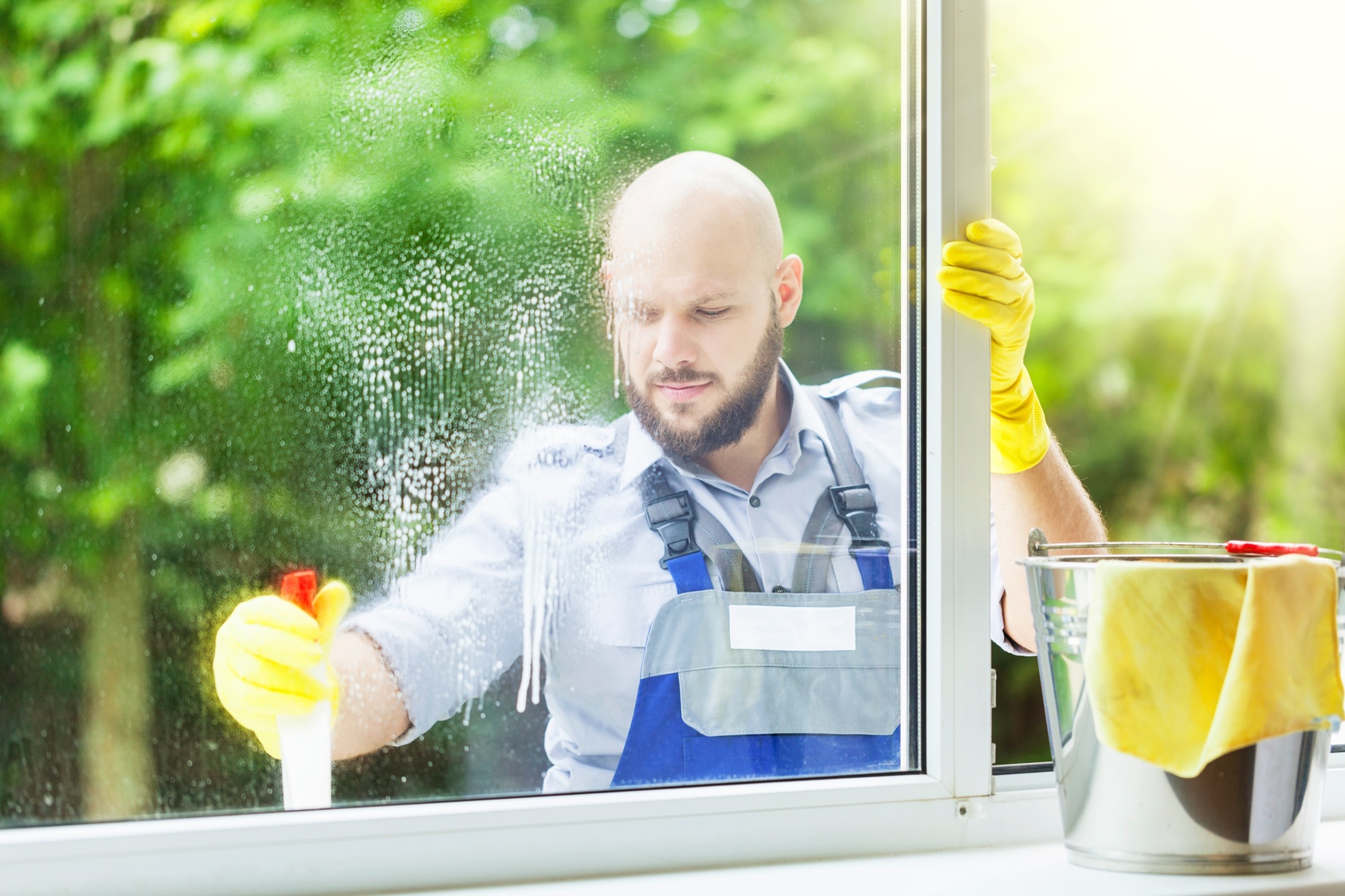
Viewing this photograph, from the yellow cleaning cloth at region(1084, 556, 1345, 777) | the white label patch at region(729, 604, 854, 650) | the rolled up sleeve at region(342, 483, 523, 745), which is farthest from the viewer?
the white label patch at region(729, 604, 854, 650)

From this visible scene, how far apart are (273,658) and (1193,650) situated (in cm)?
73

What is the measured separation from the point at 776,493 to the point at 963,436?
205 mm

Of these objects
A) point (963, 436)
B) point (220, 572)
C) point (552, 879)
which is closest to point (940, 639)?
point (963, 436)

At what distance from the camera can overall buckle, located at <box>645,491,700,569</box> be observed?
1.01 metres

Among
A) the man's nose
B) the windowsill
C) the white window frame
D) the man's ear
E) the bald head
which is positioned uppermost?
the bald head

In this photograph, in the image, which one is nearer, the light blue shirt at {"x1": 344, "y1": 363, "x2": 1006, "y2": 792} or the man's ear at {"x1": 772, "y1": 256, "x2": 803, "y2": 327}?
the light blue shirt at {"x1": 344, "y1": 363, "x2": 1006, "y2": 792}

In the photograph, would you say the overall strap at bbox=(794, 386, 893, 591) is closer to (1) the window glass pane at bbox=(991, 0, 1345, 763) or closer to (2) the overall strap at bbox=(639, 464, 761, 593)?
(2) the overall strap at bbox=(639, 464, 761, 593)

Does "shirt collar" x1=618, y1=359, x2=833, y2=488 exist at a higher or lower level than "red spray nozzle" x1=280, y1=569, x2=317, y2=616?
higher

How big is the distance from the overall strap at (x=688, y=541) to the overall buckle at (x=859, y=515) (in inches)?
4.4

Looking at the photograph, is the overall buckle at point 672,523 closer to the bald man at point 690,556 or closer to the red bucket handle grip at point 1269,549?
the bald man at point 690,556

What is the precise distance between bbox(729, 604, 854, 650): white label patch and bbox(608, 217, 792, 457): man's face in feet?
0.58

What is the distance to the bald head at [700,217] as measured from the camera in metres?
0.98

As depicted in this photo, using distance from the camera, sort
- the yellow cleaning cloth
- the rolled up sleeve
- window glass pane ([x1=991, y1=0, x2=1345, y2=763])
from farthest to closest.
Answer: window glass pane ([x1=991, y1=0, x2=1345, y2=763]) < the rolled up sleeve < the yellow cleaning cloth

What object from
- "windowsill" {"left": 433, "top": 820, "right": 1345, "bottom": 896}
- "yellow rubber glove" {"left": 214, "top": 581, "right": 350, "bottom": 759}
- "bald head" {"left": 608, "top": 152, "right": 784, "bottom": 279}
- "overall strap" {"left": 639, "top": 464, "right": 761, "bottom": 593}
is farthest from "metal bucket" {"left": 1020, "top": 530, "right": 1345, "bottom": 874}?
"yellow rubber glove" {"left": 214, "top": 581, "right": 350, "bottom": 759}
